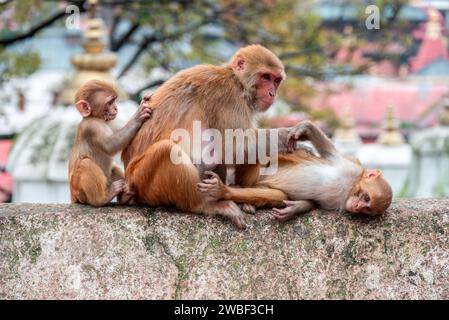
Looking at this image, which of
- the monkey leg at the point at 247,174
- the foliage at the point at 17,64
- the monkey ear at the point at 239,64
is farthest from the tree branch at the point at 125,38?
the monkey leg at the point at 247,174

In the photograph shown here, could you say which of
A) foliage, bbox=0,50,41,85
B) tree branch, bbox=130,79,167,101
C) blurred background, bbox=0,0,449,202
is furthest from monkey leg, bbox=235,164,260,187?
foliage, bbox=0,50,41,85

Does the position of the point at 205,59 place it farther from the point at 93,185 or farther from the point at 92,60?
the point at 93,185

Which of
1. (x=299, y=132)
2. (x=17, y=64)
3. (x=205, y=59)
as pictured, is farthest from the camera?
(x=205, y=59)

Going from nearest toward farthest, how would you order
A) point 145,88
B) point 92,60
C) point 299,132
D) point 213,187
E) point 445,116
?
point 213,187 < point 299,132 < point 92,60 < point 145,88 < point 445,116

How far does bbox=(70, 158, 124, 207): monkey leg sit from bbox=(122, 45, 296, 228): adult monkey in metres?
0.10

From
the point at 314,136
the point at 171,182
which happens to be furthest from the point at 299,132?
the point at 171,182

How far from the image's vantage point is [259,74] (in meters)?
5.05

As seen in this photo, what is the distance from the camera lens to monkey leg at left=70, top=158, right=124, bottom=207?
498 centimetres

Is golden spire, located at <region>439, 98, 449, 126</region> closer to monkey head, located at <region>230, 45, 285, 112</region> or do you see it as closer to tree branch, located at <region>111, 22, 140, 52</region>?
tree branch, located at <region>111, 22, 140, 52</region>

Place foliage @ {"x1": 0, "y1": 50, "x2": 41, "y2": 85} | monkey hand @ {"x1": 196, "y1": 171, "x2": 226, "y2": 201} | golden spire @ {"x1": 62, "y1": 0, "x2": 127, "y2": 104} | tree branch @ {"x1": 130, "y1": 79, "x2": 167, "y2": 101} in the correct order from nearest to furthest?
1. monkey hand @ {"x1": 196, "y1": 171, "x2": 226, "y2": 201}
2. golden spire @ {"x1": 62, "y1": 0, "x2": 127, "y2": 104}
3. tree branch @ {"x1": 130, "y1": 79, "x2": 167, "y2": 101}
4. foliage @ {"x1": 0, "y1": 50, "x2": 41, "y2": 85}

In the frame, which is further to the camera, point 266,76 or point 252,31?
point 252,31

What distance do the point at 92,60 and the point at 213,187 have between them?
4.63 metres

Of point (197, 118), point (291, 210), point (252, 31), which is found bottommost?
point (291, 210)

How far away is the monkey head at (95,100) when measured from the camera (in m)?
5.03
